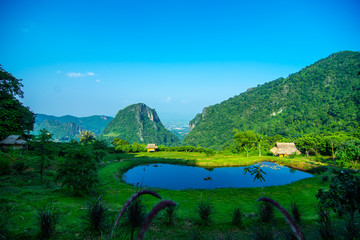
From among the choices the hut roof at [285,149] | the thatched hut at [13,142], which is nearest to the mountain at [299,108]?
the hut roof at [285,149]

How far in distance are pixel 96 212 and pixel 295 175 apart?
22303 millimetres

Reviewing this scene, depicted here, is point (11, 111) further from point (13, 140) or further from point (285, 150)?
point (285, 150)

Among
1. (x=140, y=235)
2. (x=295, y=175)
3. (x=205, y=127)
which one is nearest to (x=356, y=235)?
(x=140, y=235)

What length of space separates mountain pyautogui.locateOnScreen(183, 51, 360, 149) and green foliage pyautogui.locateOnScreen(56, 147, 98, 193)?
76.4m

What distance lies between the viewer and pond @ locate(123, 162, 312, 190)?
55.0 ft

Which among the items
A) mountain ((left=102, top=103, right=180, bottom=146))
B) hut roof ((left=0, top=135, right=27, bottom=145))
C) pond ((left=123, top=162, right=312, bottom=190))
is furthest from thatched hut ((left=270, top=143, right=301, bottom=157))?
mountain ((left=102, top=103, right=180, bottom=146))

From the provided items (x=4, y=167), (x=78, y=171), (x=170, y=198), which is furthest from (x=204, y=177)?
(x=4, y=167)

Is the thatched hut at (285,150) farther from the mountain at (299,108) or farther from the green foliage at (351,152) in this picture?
the mountain at (299,108)

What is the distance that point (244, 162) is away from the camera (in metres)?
24.8

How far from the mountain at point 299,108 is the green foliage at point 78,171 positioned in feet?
251

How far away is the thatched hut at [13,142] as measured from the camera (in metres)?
17.3

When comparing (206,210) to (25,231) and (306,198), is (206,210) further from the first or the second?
(306,198)

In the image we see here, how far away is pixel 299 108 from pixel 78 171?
116931 mm

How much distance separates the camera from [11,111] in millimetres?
17656
